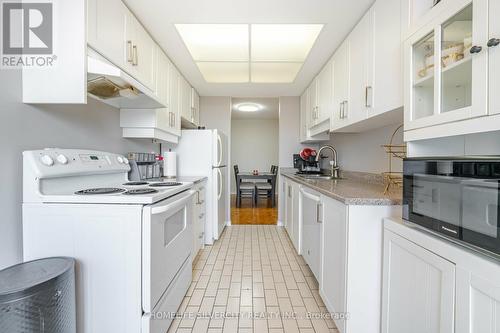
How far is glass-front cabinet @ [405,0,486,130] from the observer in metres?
0.78

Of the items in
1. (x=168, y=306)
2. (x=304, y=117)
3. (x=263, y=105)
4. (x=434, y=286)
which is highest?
(x=263, y=105)

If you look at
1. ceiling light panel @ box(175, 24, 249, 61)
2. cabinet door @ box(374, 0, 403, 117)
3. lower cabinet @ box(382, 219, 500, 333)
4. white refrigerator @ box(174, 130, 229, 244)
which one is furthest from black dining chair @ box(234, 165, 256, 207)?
lower cabinet @ box(382, 219, 500, 333)

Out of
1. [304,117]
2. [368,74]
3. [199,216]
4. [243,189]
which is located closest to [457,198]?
[368,74]

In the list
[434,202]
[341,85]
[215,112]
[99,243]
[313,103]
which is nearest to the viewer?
[434,202]

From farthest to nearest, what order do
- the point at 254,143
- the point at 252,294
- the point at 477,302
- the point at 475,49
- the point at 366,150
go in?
1. the point at 254,143
2. the point at 366,150
3. the point at 252,294
4. the point at 475,49
5. the point at 477,302

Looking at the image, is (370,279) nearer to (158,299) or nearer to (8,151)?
(158,299)

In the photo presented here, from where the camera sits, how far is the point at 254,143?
7.43m

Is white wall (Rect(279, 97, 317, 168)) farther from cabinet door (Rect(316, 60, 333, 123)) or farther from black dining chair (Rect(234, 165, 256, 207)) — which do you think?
black dining chair (Rect(234, 165, 256, 207))

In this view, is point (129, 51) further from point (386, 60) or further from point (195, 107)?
point (195, 107)

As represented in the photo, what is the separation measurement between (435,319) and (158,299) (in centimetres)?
125

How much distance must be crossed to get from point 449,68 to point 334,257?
1122 millimetres

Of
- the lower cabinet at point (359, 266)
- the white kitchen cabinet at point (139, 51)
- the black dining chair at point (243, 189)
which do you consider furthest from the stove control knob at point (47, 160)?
the black dining chair at point (243, 189)

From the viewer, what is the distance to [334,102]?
2355 mm

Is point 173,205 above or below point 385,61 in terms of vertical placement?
below
